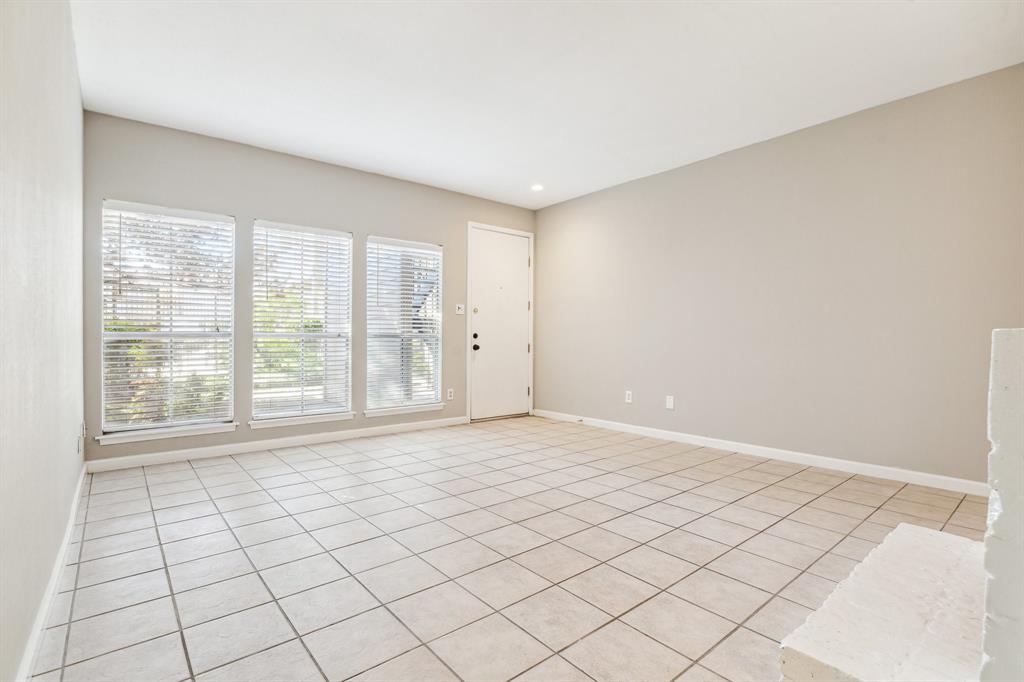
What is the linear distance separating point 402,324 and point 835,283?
13.3 ft

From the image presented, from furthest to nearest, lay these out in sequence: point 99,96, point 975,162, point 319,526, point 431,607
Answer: point 99,96 < point 975,162 < point 319,526 < point 431,607

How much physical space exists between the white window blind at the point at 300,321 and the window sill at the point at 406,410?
0.28 m

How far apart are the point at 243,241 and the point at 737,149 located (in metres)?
4.53

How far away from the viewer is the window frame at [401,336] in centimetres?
506

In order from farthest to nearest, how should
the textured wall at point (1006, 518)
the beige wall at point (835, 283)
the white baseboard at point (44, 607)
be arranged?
the beige wall at point (835, 283) < the white baseboard at point (44, 607) < the textured wall at point (1006, 518)

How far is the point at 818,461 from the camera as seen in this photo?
3881 mm

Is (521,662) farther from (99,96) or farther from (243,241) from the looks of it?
(99,96)

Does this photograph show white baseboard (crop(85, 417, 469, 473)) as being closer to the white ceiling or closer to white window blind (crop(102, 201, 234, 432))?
white window blind (crop(102, 201, 234, 432))

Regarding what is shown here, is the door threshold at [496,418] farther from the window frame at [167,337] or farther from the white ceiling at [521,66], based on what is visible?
the white ceiling at [521,66]

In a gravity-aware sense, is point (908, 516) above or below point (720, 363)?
below

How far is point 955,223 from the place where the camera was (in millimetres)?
3270

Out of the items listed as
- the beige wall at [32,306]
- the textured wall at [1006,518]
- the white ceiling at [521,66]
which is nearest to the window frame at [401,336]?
the white ceiling at [521,66]

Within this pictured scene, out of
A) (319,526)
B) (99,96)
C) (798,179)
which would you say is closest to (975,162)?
(798,179)

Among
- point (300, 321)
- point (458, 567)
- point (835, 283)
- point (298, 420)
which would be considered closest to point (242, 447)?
point (298, 420)
